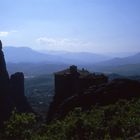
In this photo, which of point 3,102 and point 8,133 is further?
point 3,102

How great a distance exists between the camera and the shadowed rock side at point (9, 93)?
247 ft

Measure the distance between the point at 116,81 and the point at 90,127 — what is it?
14713 millimetres

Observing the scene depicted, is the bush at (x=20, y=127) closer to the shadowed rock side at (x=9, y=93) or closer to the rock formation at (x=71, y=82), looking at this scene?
the rock formation at (x=71, y=82)

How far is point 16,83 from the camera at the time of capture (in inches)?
3398

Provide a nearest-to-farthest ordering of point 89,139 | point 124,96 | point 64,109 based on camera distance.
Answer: point 89,139
point 124,96
point 64,109

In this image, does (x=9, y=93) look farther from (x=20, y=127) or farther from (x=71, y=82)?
(x=20, y=127)

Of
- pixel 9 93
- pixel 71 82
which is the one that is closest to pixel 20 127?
pixel 71 82

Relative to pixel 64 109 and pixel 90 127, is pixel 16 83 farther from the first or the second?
pixel 90 127

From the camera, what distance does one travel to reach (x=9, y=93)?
81.8 m

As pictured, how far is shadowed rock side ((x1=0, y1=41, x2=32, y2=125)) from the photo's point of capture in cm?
7531

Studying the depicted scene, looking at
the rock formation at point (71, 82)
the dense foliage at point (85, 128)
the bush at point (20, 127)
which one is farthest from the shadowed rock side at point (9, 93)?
the bush at point (20, 127)

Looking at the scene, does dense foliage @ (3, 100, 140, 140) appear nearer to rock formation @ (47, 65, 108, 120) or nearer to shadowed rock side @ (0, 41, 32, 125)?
rock formation @ (47, 65, 108, 120)

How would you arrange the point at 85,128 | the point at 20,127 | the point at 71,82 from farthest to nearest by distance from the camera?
the point at 71,82
the point at 85,128
the point at 20,127

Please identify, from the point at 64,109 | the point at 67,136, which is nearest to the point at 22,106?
the point at 64,109
